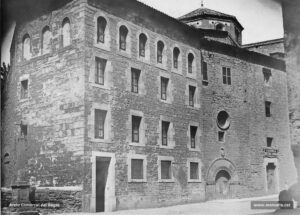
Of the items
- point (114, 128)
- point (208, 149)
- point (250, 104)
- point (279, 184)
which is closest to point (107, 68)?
point (114, 128)

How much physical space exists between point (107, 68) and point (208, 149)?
545 centimetres

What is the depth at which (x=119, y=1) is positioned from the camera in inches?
500

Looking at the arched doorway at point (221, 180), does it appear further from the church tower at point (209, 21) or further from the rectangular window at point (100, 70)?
the church tower at point (209, 21)

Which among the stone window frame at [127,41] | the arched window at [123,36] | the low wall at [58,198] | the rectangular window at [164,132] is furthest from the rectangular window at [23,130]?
the rectangular window at [164,132]

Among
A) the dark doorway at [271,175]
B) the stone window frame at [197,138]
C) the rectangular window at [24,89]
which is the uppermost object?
the rectangular window at [24,89]

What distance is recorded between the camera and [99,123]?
1185 cm

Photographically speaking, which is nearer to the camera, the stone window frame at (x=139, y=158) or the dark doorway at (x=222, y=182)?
the stone window frame at (x=139, y=158)

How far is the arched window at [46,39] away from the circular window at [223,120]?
7.03 metres

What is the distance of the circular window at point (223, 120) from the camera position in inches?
650

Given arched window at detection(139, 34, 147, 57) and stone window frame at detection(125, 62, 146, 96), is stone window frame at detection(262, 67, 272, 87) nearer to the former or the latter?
arched window at detection(139, 34, 147, 57)

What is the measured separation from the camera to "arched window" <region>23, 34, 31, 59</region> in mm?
12441

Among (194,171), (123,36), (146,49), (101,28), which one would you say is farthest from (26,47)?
(194,171)

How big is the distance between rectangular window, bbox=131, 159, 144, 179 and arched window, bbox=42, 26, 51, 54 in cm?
382

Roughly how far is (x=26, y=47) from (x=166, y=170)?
17.9 feet
